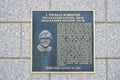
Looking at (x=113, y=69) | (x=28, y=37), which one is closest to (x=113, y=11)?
(x=113, y=69)

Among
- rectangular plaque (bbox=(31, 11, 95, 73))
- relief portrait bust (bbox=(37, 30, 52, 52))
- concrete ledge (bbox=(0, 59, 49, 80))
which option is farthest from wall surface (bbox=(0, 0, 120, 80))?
relief portrait bust (bbox=(37, 30, 52, 52))

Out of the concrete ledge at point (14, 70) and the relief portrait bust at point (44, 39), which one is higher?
the relief portrait bust at point (44, 39)

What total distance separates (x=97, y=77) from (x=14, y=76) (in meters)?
1.71

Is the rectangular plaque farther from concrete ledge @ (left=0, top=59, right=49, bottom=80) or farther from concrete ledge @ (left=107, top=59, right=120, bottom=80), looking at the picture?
concrete ledge @ (left=107, top=59, right=120, bottom=80)

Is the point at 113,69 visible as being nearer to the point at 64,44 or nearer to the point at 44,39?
the point at 64,44

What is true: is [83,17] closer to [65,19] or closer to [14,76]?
[65,19]

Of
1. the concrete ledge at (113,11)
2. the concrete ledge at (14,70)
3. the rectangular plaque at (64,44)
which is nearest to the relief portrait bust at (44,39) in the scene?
the rectangular plaque at (64,44)

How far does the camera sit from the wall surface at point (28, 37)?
5754 mm

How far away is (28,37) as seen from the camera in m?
5.79

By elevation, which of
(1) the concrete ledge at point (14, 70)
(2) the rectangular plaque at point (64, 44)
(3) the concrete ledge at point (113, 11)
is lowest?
(1) the concrete ledge at point (14, 70)

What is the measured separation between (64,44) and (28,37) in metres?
0.76

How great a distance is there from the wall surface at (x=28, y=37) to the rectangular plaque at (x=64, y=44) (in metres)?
0.13

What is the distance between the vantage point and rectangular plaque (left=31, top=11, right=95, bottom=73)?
18.8ft

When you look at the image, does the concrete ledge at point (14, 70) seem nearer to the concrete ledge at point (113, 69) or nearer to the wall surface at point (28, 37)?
the wall surface at point (28, 37)
